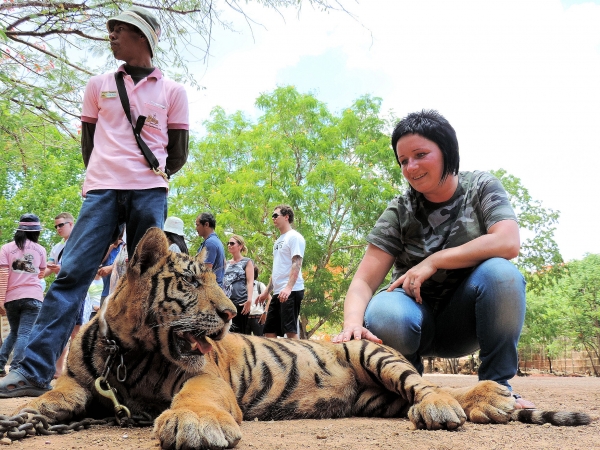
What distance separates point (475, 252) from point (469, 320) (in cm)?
45

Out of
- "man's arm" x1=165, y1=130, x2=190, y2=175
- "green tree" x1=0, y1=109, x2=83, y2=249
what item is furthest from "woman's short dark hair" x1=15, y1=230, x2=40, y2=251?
"green tree" x1=0, y1=109, x2=83, y2=249

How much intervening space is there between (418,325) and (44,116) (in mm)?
7227

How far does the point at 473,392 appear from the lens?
2908 millimetres

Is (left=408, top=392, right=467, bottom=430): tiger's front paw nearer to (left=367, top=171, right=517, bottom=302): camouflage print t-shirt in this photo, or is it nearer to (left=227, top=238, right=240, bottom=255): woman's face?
(left=367, top=171, right=517, bottom=302): camouflage print t-shirt

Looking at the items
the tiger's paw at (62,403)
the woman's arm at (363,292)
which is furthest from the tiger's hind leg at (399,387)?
the tiger's paw at (62,403)

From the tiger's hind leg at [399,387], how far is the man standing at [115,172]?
60.9 inches

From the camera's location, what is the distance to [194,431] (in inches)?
77.4

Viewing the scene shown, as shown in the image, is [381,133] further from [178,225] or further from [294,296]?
[178,225]

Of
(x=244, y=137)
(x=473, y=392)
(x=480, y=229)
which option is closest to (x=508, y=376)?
(x=473, y=392)

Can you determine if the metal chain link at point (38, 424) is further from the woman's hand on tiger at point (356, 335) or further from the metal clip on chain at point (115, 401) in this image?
the woman's hand on tiger at point (356, 335)

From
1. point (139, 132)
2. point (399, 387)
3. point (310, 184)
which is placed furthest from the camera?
point (310, 184)

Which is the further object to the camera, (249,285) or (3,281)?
(249,285)

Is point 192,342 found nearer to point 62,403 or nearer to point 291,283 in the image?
point 62,403

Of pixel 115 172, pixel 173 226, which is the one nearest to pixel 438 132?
pixel 115 172
